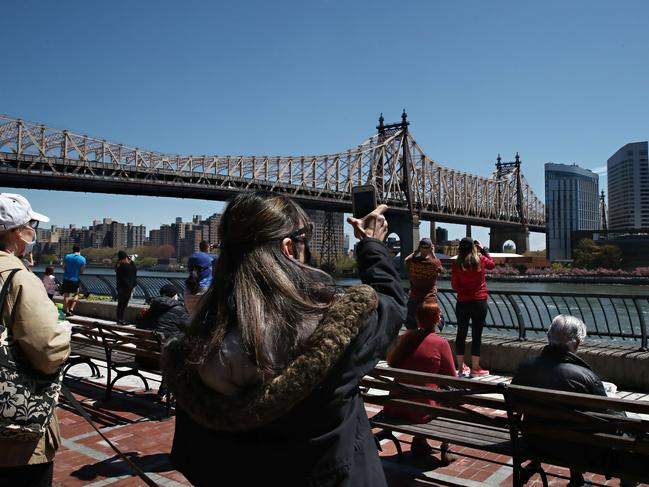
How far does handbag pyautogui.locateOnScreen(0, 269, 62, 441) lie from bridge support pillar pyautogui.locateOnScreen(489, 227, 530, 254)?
8149 cm

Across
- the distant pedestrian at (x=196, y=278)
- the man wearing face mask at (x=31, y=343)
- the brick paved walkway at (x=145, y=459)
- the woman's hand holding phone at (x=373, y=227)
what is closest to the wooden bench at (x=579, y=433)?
the brick paved walkway at (x=145, y=459)

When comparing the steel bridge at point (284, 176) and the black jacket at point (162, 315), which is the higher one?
the steel bridge at point (284, 176)

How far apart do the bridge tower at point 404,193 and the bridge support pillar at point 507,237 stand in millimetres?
23215

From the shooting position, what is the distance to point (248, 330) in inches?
53.0

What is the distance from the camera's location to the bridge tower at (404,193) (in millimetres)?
51494

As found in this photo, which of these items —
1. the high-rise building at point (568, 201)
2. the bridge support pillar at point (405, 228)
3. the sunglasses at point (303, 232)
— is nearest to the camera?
the sunglasses at point (303, 232)

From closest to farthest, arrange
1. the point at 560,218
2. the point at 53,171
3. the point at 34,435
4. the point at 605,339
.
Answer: the point at 34,435 < the point at 605,339 < the point at 53,171 < the point at 560,218

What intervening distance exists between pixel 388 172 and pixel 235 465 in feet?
209

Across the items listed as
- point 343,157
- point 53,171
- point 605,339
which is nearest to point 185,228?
point 343,157

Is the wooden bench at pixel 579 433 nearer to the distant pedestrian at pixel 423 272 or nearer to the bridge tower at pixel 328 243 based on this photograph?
the distant pedestrian at pixel 423 272

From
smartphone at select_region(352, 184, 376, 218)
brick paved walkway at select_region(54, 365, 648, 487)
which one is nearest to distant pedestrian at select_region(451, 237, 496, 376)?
brick paved walkway at select_region(54, 365, 648, 487)

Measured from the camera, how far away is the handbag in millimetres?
1953

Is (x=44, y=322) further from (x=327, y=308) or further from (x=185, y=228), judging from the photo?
(x=185, y=228)

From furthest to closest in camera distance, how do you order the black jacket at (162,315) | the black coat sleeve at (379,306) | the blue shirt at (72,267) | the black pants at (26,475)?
the blue shirt at (72,267), the black jacket at (162,315), the black pants at (26,475), the black coat sleeve at (379,306)
